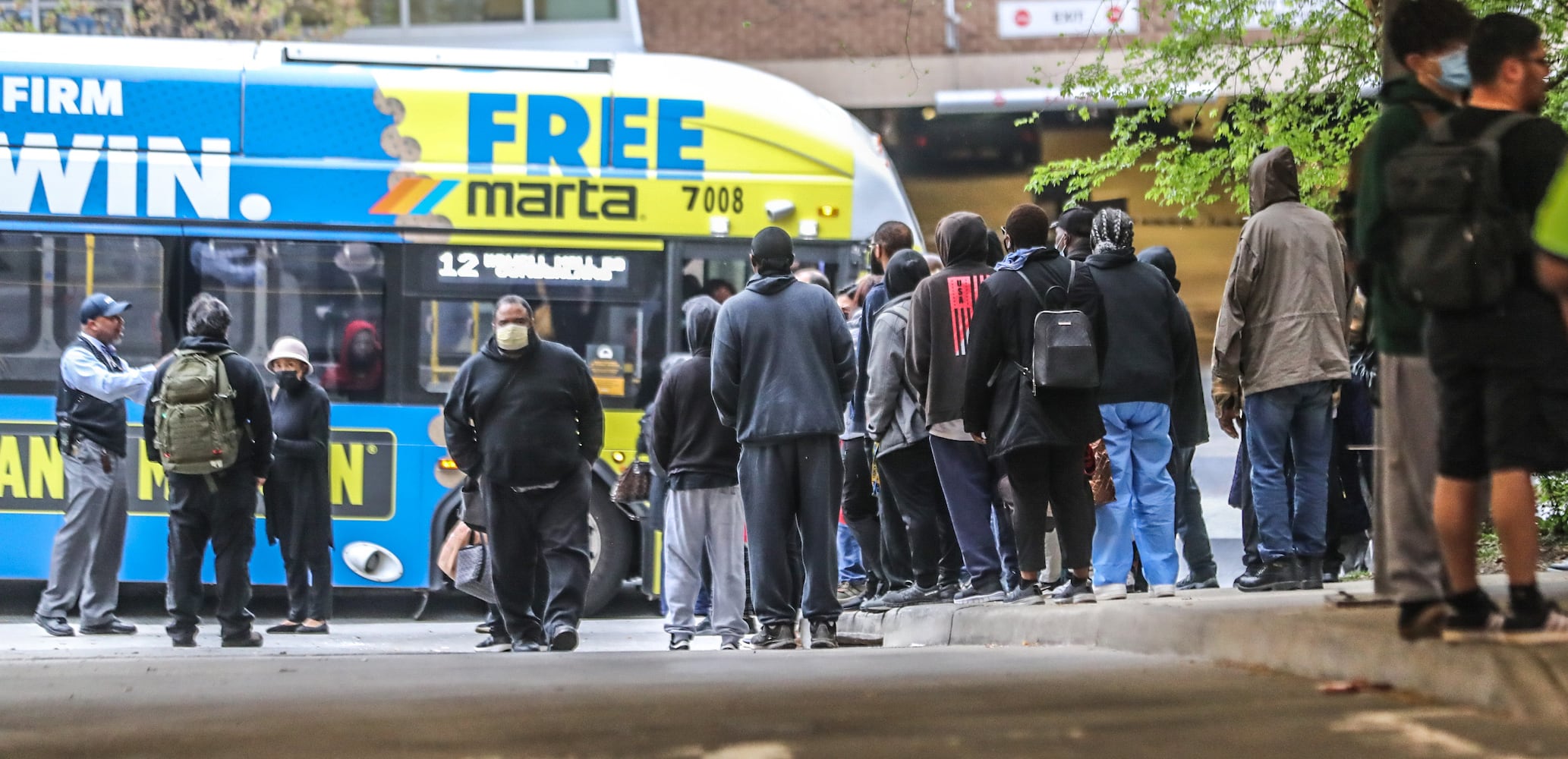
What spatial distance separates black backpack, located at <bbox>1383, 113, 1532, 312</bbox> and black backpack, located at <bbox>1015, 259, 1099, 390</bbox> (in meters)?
2.79

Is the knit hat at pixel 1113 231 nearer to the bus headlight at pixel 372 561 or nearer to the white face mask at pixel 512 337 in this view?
the white face mask at pixel 512 337

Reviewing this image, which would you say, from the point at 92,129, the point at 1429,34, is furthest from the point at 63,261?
the point at 1429,34

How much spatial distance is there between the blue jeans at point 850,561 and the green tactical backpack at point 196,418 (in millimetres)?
3265

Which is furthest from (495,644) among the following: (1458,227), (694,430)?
(1458,227)

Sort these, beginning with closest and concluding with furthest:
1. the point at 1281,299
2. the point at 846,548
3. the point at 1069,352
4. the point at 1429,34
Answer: the point at 1429,34
the point at 1069,352
the point at 1281,299
the point at 846,548

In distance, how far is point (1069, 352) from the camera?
7.17 meters

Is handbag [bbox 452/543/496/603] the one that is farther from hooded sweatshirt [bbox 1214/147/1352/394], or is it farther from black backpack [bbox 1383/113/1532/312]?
black backpack [bbox 1383/113/1532/312]

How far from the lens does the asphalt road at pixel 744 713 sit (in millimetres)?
4023

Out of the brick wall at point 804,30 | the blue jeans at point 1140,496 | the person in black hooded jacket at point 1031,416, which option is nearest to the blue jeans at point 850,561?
the blue jeans at point 1140,496

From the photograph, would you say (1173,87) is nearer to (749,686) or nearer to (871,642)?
(871,642)

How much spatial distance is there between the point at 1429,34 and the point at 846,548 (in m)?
5.82

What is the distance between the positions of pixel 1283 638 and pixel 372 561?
682 centimetres

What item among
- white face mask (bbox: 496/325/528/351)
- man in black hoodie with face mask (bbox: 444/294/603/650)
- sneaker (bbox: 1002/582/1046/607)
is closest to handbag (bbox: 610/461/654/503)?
man in black hoodie with face mask (bbox: 444/294/603/650)

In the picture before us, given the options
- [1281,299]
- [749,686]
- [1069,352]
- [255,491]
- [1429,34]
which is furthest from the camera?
[255,491]
